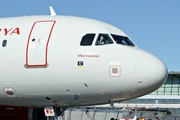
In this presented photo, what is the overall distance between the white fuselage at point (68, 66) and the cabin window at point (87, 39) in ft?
0.42

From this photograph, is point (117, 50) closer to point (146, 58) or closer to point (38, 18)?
point (146, 58)

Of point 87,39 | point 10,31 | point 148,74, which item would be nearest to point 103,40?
point 87,39

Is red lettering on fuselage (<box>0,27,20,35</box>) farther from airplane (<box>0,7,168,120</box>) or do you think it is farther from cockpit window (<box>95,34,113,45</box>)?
cockpit window (<box>95,34,113,45</box>)

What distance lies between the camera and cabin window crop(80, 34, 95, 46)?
17.4 meters

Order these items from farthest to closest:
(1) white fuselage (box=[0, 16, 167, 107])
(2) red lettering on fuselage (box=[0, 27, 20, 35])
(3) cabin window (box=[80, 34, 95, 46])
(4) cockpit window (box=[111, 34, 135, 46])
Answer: (2) red lettering on fuselage (box=[0, 27, 20, 35]), (4) cockpit window (box=[111, 34, 135, 46]), (3) cabin window (box=[80, 34, 95, 46]), (1) white fuselage (box=[0, 16, 167, 107])

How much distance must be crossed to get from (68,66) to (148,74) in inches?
124

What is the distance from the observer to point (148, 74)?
16453 millimetres

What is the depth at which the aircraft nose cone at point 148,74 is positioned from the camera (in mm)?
16469

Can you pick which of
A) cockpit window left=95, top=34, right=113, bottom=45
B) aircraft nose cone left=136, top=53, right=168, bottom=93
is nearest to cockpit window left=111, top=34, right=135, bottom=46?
cockpit window left=95, top=34, right=113, bottom=45

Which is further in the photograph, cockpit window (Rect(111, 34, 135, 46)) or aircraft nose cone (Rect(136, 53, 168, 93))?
cockpit window (Rect(111, 34, 135, 46))

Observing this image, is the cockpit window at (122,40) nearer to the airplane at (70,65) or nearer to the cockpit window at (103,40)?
the airplane at (70,65)

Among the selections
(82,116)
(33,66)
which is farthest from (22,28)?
(82,116)

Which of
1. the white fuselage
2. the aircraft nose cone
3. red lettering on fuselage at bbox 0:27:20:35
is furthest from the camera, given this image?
red lettering on fuselage at bbox 0:27:20:35

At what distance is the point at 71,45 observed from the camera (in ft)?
57.1
